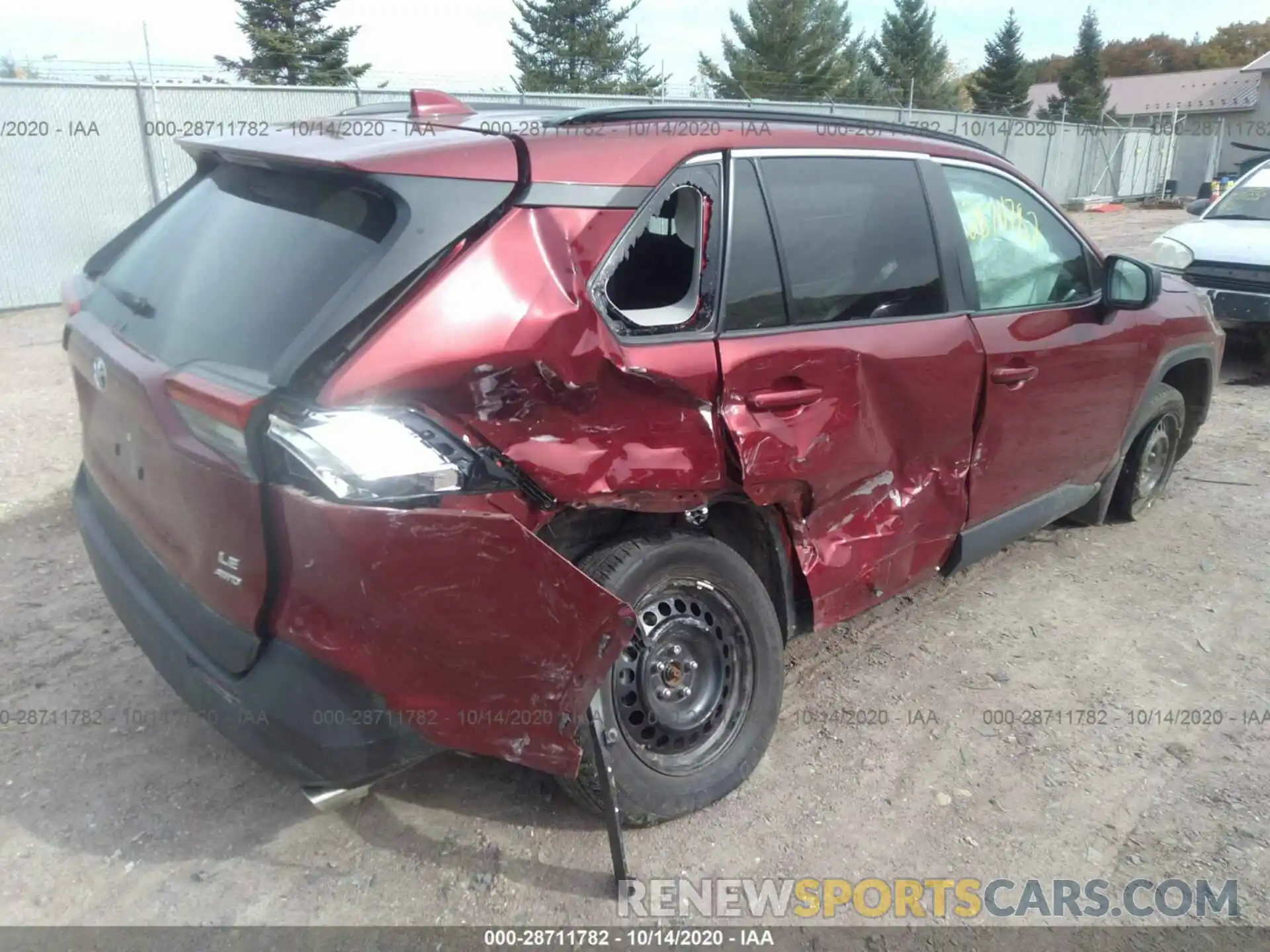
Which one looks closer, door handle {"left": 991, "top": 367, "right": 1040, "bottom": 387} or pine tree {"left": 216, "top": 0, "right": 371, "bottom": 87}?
door handle {"left": 991, "top": 367, "right": 1040, "bottom": 387}

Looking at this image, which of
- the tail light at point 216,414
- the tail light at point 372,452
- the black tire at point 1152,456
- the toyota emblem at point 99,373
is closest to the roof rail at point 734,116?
the tail light at point 372,452

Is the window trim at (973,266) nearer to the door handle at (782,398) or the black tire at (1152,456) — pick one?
the black tire at (1152,456)

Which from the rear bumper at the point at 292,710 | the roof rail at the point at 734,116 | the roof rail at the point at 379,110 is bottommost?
the rear bumper at the point at 292,710

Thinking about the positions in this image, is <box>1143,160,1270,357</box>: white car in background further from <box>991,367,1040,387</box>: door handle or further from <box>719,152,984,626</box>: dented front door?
<box>719,152,984,626</box>: dented front door

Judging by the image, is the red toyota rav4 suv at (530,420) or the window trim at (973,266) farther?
the window trim at (973,266)

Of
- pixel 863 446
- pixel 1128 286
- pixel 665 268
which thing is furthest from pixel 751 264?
pixel 1128 286

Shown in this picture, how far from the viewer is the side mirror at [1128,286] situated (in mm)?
4023

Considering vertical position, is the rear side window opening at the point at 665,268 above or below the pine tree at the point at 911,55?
below

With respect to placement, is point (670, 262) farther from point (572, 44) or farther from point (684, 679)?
point (572, 44)

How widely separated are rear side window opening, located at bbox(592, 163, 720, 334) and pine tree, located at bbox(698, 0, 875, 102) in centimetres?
3534

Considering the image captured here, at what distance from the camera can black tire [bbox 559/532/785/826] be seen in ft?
8.43

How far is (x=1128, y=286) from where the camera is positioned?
4074 millimetres

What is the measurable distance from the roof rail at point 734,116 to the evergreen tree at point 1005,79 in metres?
48.6

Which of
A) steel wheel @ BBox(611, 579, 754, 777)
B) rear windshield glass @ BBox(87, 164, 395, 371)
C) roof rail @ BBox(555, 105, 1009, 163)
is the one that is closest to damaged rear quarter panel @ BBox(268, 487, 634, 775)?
steel wheel @ BBox(611, 579, 754, 777)
